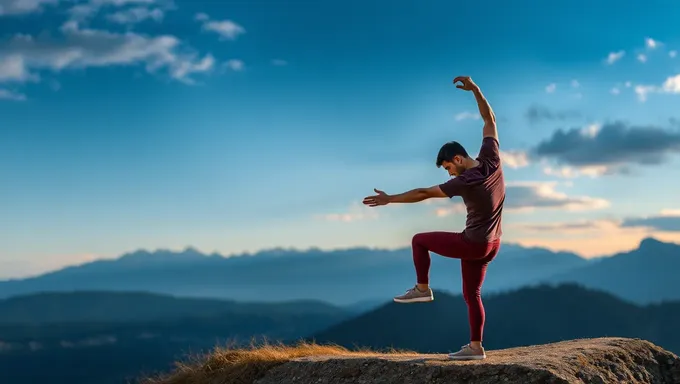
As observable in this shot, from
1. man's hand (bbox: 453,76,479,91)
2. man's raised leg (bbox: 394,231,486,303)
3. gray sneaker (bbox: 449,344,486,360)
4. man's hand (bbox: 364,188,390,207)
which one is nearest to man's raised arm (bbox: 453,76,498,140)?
man's hand (bbox: 453,76,479,91)

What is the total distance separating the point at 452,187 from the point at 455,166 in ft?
1.37

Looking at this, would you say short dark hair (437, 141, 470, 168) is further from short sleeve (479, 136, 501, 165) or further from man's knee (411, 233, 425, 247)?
man's knee (411, 233, 425, 247)

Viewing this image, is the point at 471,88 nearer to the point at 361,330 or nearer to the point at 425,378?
the point at 425,378

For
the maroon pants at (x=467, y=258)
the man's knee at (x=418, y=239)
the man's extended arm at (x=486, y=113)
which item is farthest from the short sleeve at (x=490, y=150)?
the man's knee at (x=418, y=239)

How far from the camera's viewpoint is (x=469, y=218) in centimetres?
953

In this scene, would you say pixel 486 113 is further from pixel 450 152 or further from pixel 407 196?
pixel 407 196

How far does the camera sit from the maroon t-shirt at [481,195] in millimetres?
9273

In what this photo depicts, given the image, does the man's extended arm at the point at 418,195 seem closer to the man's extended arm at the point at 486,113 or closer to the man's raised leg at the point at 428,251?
the man's raised leg at the point at 428,251

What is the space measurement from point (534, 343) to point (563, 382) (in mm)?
3850

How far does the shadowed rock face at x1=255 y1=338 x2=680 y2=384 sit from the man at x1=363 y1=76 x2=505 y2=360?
0.76m

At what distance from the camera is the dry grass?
12820mm

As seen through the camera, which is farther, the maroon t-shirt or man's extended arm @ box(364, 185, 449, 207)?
the maroon t-shirt

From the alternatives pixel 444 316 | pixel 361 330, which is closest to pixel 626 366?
pixel 361 330

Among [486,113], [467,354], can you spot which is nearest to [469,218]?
[486,113]
